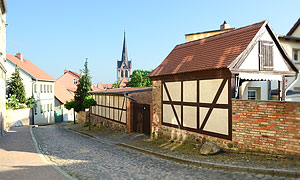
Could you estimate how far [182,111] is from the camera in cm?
1195

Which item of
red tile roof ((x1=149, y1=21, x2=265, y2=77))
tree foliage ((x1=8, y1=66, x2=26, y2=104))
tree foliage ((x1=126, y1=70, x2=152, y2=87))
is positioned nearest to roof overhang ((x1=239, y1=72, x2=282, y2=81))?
red tile roof ((x1=149, y1=21, x2=265, y2=77))

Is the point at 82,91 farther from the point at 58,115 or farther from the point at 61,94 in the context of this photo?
the point at 61,94

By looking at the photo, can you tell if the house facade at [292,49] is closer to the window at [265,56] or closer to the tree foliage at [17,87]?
the window at [265,56]

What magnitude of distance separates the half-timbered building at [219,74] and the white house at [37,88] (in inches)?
1036

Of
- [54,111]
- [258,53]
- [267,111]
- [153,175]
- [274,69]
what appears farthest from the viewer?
[54,111]

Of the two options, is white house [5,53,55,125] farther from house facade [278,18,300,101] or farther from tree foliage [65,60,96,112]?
house facade [278,18,300,101]

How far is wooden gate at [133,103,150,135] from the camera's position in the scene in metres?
15.4

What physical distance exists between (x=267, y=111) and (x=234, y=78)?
1.82 m

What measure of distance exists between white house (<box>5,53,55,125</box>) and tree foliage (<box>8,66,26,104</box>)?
1.24 m

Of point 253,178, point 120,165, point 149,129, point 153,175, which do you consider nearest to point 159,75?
point 149,129

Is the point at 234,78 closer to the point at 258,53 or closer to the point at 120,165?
the point at 258,53

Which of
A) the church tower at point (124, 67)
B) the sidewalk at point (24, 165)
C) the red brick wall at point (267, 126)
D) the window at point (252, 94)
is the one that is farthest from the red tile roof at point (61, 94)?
the church tower at point (124, 67)

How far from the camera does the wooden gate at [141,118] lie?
15.4m

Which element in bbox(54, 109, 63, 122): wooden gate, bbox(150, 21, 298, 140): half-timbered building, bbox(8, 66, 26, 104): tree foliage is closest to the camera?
bbox(150, 21, 298, 140): half-timbered building
